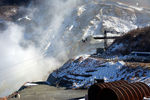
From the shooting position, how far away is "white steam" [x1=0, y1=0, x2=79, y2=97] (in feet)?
183

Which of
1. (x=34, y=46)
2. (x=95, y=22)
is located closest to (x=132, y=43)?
(x=95, y=22)

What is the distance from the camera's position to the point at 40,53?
72812 mm

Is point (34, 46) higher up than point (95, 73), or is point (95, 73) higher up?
point (34, 46)

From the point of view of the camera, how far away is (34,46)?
3068 inches

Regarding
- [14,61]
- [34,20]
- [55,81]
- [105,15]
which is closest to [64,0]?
[34,20]

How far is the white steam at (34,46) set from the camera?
183ft

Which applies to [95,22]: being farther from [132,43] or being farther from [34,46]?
[132,43]

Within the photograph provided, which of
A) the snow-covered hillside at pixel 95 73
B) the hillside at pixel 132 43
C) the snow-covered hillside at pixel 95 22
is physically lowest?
the snow-covered hillside at pixel 95 73

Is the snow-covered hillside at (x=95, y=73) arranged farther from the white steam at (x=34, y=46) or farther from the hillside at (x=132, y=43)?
the white steam at (x=34, y=46)

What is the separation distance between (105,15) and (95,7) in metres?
6.62

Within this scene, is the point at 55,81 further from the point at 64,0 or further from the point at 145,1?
the point at 145,1

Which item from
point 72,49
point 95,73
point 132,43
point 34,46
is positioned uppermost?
point 132,43

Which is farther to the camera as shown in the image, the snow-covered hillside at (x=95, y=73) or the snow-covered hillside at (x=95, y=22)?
the snow-covered hillside at (x=95, y=22)

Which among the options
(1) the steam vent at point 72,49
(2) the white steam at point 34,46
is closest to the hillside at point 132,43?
(1) the steam vent at point 72,49
